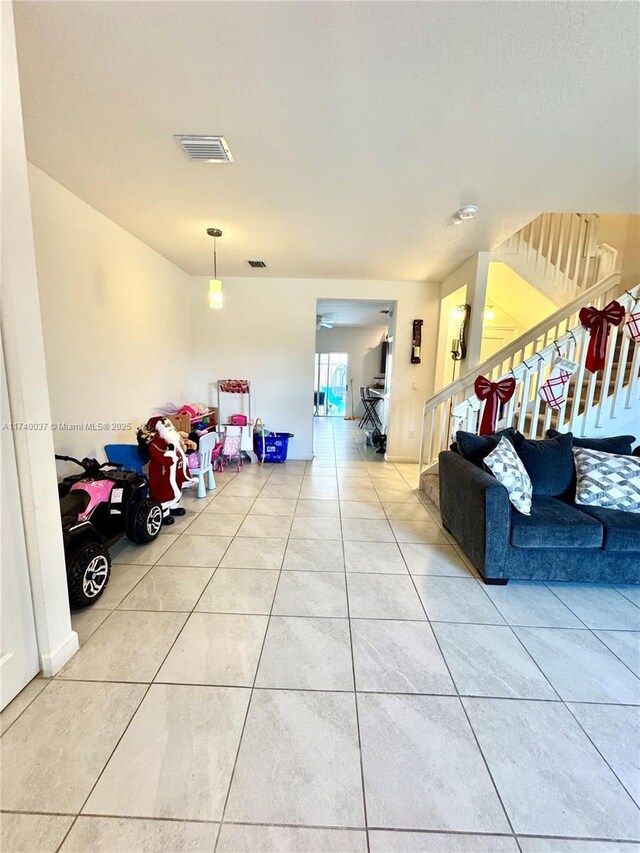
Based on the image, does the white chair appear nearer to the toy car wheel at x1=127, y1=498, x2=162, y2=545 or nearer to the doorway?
the toy car wheel at x1=127, y1=498, x2=162, y2=545

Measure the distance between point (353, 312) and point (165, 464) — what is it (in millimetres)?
5792

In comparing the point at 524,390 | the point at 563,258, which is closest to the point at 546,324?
the point at 524,390

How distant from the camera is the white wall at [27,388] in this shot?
50.1 inches

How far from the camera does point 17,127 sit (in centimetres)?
130

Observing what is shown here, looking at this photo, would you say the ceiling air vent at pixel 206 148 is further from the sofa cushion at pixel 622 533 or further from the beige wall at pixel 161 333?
the sofa cushion at pixel 622 533

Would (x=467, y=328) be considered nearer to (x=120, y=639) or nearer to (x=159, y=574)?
(x=159, y=574)

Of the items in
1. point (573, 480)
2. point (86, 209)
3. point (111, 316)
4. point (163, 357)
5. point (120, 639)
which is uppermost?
point (86, 209)

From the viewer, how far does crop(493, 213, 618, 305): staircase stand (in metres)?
4.25

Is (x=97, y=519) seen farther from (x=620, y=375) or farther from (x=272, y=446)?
(x=620, y=375)

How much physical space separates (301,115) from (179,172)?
1.02 m

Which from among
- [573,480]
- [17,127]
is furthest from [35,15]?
[573,480]

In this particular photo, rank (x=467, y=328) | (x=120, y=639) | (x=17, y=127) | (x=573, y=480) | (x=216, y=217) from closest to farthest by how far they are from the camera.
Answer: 1. (x=17, y=127)
2. (x=120, y=639)
3. (x=573, y=480)
4. (x=216, y=217)
5. (x=467, y=328)

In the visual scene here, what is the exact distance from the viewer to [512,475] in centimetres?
233

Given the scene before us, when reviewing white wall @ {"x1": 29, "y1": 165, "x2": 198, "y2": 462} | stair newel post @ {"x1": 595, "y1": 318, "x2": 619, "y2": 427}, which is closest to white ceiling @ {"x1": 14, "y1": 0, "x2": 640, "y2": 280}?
white wall @ {"x1": 29, "y1": 165, "x2": 198, "y2": 462}
